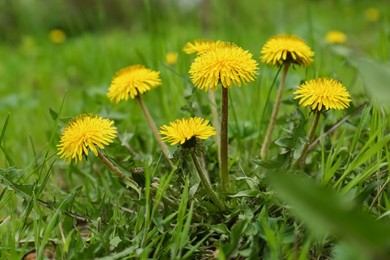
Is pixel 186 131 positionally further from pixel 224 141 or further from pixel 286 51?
pixel 286 51

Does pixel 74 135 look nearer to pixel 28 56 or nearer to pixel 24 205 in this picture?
pixel 24 205

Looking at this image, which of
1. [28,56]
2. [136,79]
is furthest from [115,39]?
[136,79]

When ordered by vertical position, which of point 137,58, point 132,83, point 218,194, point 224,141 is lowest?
point 137,58

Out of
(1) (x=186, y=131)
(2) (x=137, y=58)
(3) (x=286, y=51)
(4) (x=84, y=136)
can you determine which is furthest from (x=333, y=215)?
(2) (x=137, y=58)

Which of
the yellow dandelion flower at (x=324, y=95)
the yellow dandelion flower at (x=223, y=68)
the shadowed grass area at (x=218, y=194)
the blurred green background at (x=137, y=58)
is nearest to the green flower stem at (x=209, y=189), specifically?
the shadowed grass area at (x=218, y=194)

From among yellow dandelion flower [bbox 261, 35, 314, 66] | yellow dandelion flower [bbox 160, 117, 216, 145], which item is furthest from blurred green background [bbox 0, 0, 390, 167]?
yellow dandelion flower [bbox 160, 117, 216, 145]

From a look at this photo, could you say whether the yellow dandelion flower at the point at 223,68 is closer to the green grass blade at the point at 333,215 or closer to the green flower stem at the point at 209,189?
the green flower stem at the point at 209,189
